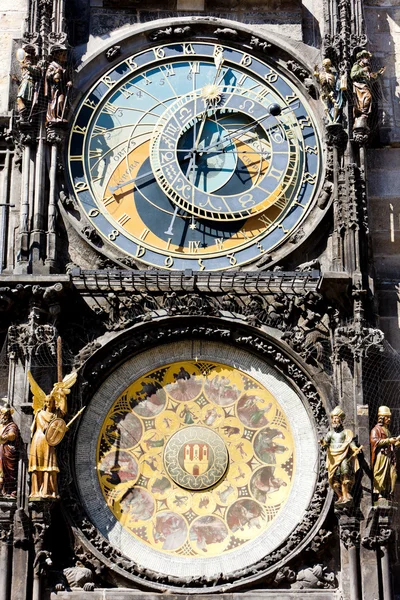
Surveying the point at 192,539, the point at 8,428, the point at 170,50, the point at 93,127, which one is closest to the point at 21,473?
the point at 8,428

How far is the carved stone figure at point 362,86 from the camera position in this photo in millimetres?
16453

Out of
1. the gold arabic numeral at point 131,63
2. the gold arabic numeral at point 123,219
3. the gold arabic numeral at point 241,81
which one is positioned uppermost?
the gold arabic numeral at point 131,63

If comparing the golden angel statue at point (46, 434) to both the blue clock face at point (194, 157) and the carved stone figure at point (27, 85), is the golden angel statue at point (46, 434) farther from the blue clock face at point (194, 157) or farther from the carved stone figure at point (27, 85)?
the carved stone figure at point (27, 85)

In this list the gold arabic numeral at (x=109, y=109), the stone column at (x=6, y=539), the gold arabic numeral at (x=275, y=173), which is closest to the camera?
the stone column at (x=6, y=539)

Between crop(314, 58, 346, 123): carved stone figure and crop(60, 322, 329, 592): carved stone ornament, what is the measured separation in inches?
102

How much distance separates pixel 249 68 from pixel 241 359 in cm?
363

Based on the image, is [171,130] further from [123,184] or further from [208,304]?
[208,304]

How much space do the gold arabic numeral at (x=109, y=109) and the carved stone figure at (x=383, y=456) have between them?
15.6 feet

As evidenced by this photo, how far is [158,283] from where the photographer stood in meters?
15.6

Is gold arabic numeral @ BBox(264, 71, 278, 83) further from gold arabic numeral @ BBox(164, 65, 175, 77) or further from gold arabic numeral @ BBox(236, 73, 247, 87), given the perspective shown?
gold arabic numeral @ BBox(164, 65, 175, 77)

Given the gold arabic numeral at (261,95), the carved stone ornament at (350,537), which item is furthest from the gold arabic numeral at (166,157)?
the carved stone ornament at (350,537)

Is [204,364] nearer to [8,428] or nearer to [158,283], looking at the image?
[158,283]

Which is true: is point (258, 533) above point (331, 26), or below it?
below

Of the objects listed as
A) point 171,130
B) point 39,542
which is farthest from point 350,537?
point 171,130
